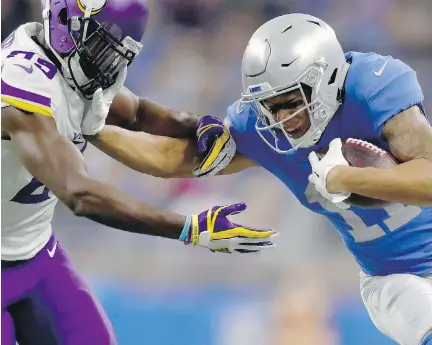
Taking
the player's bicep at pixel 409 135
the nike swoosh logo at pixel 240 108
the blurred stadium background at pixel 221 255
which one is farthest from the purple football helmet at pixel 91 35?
the blurred stadium background at pixel 221 255

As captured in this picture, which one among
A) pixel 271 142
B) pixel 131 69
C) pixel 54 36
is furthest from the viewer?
pixel 131 69

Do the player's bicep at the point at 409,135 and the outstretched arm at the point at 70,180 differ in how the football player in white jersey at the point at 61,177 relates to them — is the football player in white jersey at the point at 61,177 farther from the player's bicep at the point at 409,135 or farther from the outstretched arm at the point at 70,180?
the player's bicep at the point at 409,135

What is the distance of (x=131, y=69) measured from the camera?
413cm

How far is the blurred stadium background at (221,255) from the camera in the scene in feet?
10.6

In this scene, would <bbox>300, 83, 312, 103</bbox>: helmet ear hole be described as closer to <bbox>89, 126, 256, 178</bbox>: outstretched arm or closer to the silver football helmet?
the silver football helmet

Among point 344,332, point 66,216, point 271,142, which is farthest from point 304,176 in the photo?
point 66,216

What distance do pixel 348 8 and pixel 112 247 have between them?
1.65 m

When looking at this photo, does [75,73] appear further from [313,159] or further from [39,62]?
[313,159]

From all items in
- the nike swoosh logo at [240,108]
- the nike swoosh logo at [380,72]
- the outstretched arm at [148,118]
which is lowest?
the outstretched arm at [148,118]

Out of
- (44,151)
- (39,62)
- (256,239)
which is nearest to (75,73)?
(39,62)

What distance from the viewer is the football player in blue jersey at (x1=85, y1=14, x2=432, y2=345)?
75.2 inches

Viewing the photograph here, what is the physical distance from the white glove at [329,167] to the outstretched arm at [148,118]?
0.55 metres

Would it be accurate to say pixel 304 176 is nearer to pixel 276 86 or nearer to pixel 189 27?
pixel 276 86

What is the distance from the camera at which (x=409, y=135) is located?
1939 mm
